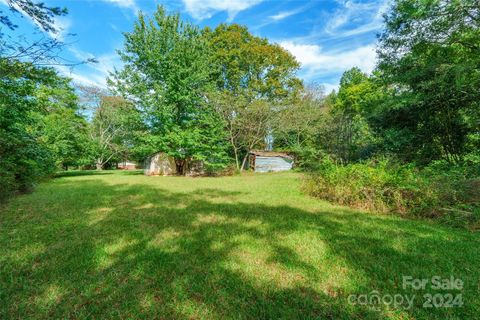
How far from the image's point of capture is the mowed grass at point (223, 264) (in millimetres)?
1890

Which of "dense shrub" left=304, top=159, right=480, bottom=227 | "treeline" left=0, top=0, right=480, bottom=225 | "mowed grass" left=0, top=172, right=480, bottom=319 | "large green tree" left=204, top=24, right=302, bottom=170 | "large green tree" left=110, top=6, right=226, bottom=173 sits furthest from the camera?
"large green tree" left=204, top=24, right=302, bottom=170

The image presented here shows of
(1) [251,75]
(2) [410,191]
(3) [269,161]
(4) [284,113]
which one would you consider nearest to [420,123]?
(2) [410,191]

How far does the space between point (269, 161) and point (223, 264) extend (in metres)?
22.3

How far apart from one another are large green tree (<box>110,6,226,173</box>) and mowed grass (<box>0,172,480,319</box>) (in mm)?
11549

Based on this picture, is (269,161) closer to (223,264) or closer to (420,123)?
(420,123)

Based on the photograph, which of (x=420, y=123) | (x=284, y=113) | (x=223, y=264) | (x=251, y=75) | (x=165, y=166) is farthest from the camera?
(x=251, y=75)

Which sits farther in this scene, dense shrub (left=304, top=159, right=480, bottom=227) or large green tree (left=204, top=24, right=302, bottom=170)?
large green tree (left=204, top=24, right=302, bottom=170)

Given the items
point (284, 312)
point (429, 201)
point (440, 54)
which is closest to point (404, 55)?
point (440, 54)

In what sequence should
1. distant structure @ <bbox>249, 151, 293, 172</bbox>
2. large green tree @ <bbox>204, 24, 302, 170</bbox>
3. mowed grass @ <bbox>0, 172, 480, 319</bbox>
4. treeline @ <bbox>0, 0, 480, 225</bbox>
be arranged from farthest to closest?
distant structure @ <bbox>249, 151, 293, 172</bbox> → large green tree @ <bbox>204, 24, 302, 170</bbox> → treeline @ <bbox>0, 0, 480, 225</bbox> → mowed grass @ <bbox>0, 172, 480, 319</bbox>

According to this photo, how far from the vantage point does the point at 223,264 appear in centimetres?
266

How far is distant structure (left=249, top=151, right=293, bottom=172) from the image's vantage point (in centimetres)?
2409

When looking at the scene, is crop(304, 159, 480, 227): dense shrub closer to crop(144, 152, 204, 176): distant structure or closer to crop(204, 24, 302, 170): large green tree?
crop(144, 152, 204, 176): distant structure

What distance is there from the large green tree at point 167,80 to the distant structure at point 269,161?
8.29 m

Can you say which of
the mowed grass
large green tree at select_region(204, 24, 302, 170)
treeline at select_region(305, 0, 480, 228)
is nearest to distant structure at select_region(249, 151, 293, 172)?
large green tree at select_region(204, 24, 302, 170)
